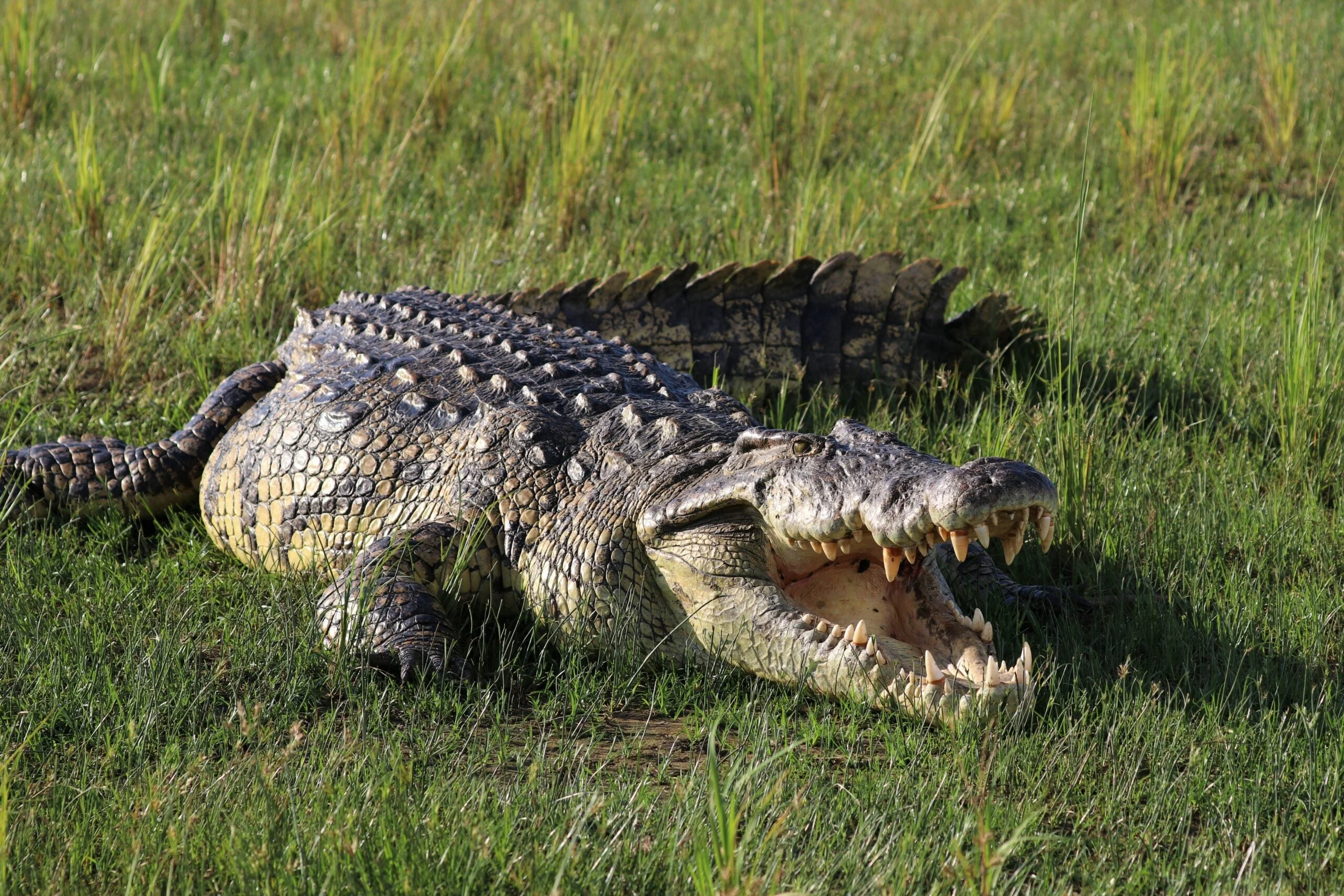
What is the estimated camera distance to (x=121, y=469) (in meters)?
4.46

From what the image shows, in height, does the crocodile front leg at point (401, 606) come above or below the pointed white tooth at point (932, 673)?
below

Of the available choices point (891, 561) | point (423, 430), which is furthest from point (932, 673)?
point (423, 430)

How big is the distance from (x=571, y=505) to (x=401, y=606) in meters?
0.54

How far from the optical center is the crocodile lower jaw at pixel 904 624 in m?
2.92

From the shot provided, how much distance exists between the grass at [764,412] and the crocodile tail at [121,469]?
11 centimetres

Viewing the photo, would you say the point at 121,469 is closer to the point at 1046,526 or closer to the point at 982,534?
the point at 982,534

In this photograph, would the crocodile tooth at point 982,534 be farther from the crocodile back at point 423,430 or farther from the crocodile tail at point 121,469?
the crocodile tail at point 121,469

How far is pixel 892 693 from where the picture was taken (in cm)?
300

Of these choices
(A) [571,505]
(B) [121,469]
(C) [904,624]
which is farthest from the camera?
(B) [121,469]

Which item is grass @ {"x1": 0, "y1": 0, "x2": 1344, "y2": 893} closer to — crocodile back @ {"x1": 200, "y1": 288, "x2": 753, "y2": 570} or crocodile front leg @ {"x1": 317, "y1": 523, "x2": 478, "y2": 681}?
crocodile front leg @ {"x1": 317, "y1": 523, "x2": 478, "y2": 681}

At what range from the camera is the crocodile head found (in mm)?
2883

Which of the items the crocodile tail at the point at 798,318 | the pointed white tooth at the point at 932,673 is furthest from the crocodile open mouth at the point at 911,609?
the crocodile tail at the point at 798,318

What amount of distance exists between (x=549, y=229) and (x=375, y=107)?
5.04ft

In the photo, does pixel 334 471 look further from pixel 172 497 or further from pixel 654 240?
pixel 654 240
